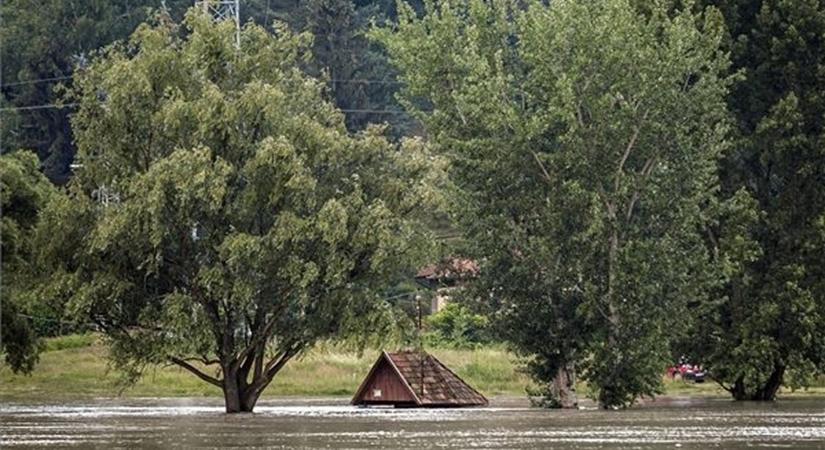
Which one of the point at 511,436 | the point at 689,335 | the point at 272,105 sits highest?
the point at 272,105

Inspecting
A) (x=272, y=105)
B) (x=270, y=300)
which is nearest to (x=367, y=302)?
(x=270, y=300)

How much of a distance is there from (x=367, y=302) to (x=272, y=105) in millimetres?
5749

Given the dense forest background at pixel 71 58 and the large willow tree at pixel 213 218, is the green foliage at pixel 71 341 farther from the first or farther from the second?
the dense forest background at pixel 71 58

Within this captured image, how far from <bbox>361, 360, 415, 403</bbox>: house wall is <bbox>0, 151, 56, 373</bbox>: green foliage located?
10.8 meters

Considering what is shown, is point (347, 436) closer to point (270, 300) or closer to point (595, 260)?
point (270, 300)

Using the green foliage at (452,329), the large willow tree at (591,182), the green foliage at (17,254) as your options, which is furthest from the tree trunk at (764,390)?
the green foliage at (17,254)

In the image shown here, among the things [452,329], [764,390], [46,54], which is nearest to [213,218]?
[764,390]

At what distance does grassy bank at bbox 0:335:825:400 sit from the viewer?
67938 mm

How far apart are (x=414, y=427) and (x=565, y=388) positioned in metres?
15.3

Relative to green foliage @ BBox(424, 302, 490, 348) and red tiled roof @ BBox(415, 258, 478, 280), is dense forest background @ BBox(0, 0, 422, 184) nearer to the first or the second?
green foliage @ BBox(424, 302, 490, 348)


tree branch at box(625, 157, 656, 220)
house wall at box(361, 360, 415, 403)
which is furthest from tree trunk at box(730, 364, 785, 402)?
house wall at box(361, 360, 415, 403)

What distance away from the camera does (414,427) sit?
39688 mm

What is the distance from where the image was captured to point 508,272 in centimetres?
5344

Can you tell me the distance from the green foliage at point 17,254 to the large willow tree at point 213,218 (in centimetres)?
112
